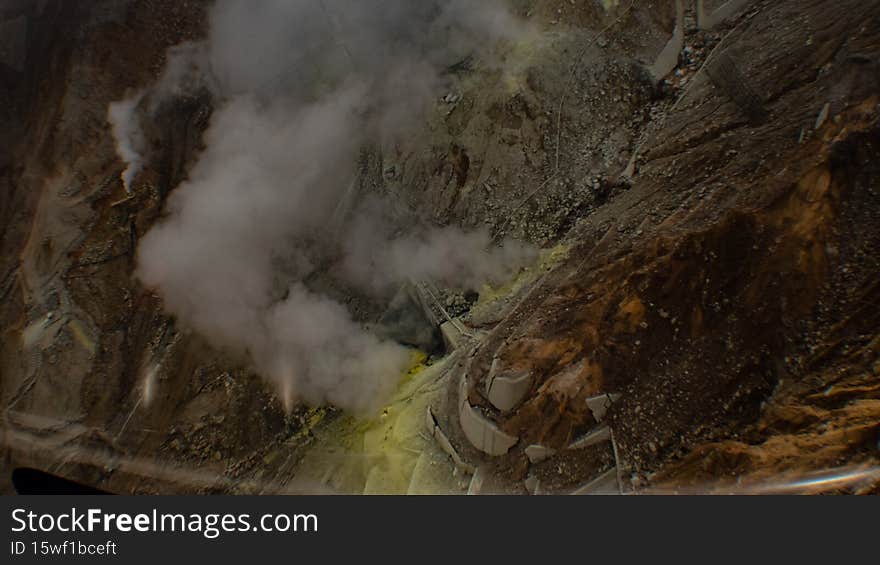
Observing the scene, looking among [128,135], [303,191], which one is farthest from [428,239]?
[128,135]

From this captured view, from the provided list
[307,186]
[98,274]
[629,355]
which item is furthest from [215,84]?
[629,355]

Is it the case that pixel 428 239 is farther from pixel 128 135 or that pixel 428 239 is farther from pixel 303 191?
pixel 128 135

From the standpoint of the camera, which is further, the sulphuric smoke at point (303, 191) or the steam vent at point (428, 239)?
the sulphuric smoke at point (303, 191)

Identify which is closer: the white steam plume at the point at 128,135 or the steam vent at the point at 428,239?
the steam vent at the point at 428,239

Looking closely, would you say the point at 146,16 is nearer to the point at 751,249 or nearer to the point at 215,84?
the point at 215,84

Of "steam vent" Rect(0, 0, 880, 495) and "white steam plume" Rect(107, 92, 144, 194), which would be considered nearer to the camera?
"steam vent" Rect(0, 0, 880, 495)
